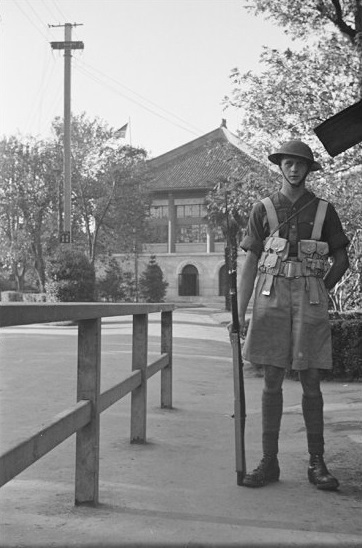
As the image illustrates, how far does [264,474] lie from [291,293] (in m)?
0.99

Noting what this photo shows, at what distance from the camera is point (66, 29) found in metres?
28.2

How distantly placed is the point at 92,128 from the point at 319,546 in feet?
122

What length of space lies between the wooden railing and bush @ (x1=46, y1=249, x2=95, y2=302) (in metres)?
20.8

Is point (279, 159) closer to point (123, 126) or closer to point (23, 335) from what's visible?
point (23, 335)

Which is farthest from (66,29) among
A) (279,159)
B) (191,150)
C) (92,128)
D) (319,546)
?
(191,150)

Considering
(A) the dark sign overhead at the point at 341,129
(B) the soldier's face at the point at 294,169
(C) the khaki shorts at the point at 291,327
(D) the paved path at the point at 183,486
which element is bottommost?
(D) the paved path at the point at 183,486

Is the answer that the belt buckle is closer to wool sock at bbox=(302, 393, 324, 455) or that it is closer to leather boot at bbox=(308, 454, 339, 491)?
wool sock at bbox=(302, 393, 324, 455)

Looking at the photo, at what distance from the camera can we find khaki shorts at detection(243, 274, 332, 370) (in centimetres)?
428

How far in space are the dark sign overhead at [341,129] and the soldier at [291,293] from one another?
25cm

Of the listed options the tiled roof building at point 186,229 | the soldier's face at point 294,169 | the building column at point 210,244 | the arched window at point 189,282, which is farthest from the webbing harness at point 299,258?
the building column at point 210,244

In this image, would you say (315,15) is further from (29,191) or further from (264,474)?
(29,191)

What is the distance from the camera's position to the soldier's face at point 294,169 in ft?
14.6

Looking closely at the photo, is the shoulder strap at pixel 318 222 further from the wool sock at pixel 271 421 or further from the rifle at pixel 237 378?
the wool sock at pixel 271 421

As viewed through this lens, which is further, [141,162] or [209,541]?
[141,162]
